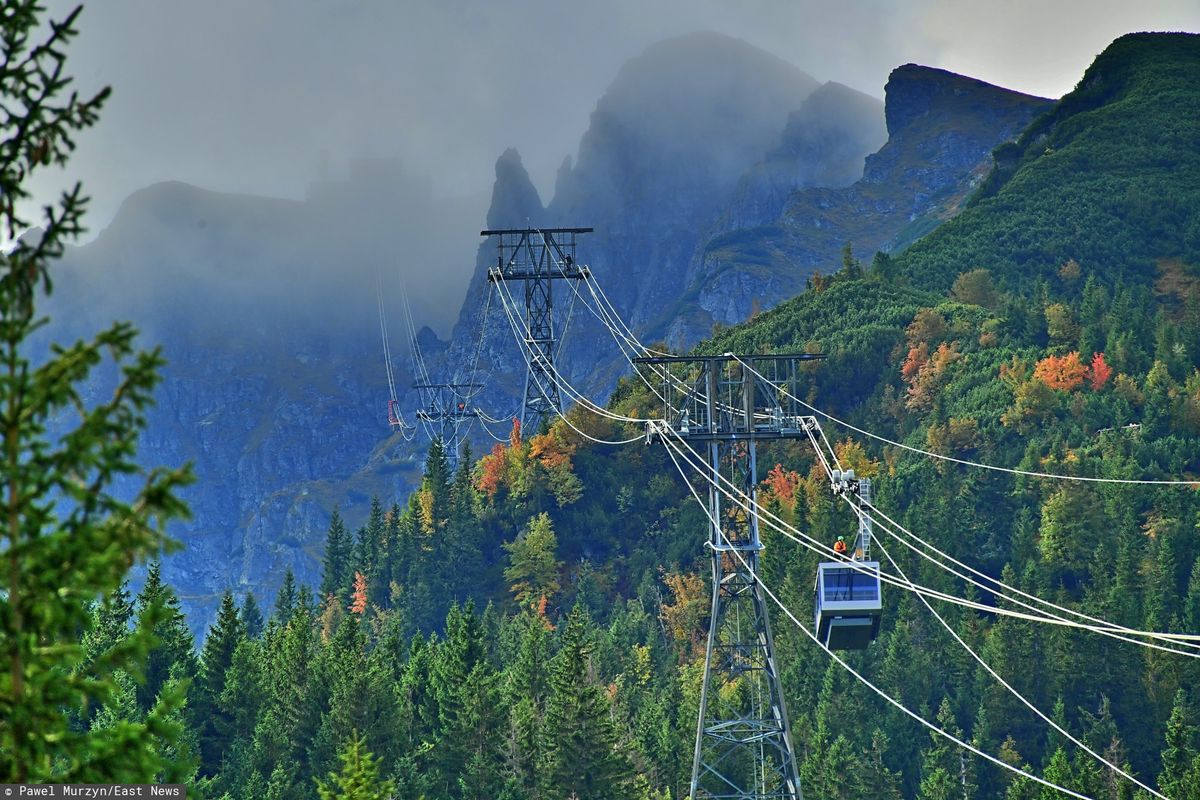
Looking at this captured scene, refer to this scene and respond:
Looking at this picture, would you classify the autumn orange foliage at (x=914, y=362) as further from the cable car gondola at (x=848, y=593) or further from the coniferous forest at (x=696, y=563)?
the cable car gondola at (x=848, y=593)

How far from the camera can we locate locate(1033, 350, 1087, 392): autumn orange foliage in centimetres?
9900

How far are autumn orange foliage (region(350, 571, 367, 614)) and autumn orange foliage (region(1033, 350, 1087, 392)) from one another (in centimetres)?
3880

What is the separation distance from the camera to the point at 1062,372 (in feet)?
327

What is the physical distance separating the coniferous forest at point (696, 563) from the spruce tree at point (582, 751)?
0.11 metres

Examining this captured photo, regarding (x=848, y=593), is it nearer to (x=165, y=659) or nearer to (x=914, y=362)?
(x=165, y=659)

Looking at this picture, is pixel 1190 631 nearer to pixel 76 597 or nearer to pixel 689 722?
pixel 689 722

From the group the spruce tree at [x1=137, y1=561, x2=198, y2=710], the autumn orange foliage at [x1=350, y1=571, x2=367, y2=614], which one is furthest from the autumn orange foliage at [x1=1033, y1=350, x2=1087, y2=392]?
the spruce tree at [x1=137, y1=561, x2=198, y2=710]

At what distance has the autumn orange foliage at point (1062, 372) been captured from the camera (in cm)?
9900

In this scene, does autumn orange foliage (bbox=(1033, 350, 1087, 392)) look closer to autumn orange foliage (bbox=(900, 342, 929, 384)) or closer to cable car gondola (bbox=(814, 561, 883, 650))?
autumn orange foliage (bbox=(900, 342, 929, 384))

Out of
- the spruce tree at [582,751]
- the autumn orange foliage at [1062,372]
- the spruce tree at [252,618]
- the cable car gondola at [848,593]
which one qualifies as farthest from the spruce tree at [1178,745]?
the spruce tree at [252,618]

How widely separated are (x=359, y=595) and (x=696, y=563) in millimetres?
21933

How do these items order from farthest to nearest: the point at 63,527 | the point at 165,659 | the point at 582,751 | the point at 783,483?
the point at 783,483
the point at 165,659
the point at 582,751
the point at 63,527

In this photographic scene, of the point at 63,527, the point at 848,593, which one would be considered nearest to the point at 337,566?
the point at 848,593

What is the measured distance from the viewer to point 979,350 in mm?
107188
